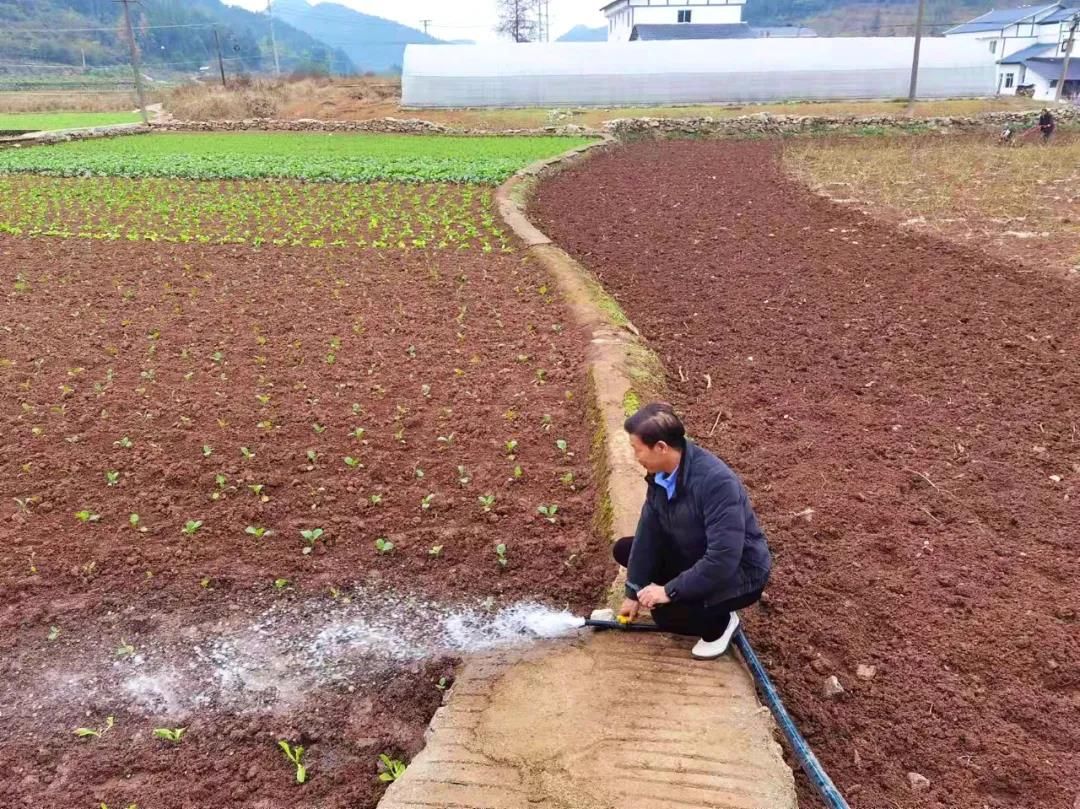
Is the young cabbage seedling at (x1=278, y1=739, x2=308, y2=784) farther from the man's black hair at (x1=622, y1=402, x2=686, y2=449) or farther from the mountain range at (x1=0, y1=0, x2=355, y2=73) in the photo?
the mountain range at (x1=0, y1=0, x2=355, y2=73)

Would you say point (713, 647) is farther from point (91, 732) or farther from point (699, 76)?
point (699, 76)

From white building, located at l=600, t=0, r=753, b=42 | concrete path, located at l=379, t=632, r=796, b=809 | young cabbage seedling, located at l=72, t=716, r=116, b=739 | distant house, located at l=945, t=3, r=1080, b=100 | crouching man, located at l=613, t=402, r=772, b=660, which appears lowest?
young cabbage seedling, located at l=72, t=716, r=116, b=739

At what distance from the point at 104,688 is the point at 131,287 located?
6.71 metres

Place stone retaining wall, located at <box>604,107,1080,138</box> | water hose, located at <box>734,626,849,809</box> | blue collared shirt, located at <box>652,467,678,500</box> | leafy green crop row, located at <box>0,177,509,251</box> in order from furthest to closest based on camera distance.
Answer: stone retaining wall, located at <box>604,107,1080,138</box>, leafy green crop row, located at <box>0,177,509,251</box>, blue collared shirt, located at <box>652,467,678,500</box>, water hose, located at <box>734,626,849,809</box>

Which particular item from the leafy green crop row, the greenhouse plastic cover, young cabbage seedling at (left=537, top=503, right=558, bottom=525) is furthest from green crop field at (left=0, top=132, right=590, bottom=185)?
young cabbage seedling at (left=537, top=503, right=558, bottom=525)

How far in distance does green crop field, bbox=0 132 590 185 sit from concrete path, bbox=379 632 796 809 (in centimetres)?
1445

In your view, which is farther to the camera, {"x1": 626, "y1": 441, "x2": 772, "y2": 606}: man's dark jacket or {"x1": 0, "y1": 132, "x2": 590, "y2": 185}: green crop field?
{"x1": 0, "y1": 132, "x2": 590, "y2": 185}: green crop field

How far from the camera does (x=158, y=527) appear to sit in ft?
14.4

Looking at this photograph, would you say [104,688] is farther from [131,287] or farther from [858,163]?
[858,163]

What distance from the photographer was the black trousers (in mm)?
3205

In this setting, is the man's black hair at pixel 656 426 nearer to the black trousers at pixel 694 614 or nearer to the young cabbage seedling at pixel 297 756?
the black trousers at pixel 694 614

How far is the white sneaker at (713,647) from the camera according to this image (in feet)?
10.7

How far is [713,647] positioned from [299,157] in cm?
2096

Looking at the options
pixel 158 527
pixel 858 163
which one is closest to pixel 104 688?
pixel 158 527
